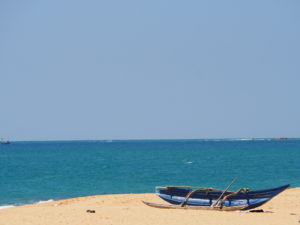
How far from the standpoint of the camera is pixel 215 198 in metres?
22.0

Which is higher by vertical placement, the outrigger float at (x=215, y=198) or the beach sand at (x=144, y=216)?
the outrigger float at (x=215, y=198)

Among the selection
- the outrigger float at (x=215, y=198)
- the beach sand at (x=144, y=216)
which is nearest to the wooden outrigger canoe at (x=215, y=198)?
the outrigger float at (x=215, y=198)

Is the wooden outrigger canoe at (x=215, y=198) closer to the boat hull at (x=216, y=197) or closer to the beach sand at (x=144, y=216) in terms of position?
the boat hull at (x=216, y=197)

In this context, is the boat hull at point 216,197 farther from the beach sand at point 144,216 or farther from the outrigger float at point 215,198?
the beach sand at point 144,216

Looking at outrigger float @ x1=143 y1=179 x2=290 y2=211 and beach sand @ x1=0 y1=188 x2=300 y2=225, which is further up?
outrigger float @ x1=143 y1=179 x2=290 y2=211

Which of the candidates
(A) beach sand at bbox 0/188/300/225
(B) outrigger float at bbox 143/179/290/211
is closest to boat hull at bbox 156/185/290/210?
(B) outrigger float at bbox 143/179/290/211

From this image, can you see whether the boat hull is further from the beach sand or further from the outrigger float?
the beach sand

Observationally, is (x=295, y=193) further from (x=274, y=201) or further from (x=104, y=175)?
(x=104, y=175)

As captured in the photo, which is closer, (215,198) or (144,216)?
(144,216)

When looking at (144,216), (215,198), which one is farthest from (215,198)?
(144,216)

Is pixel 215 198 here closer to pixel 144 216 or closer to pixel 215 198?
pixel 215 198

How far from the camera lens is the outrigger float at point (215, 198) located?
20891mm

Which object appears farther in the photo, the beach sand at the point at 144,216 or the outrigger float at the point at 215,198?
the outrigger float at the point at 215,198

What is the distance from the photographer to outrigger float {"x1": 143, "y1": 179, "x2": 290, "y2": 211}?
822 inches
